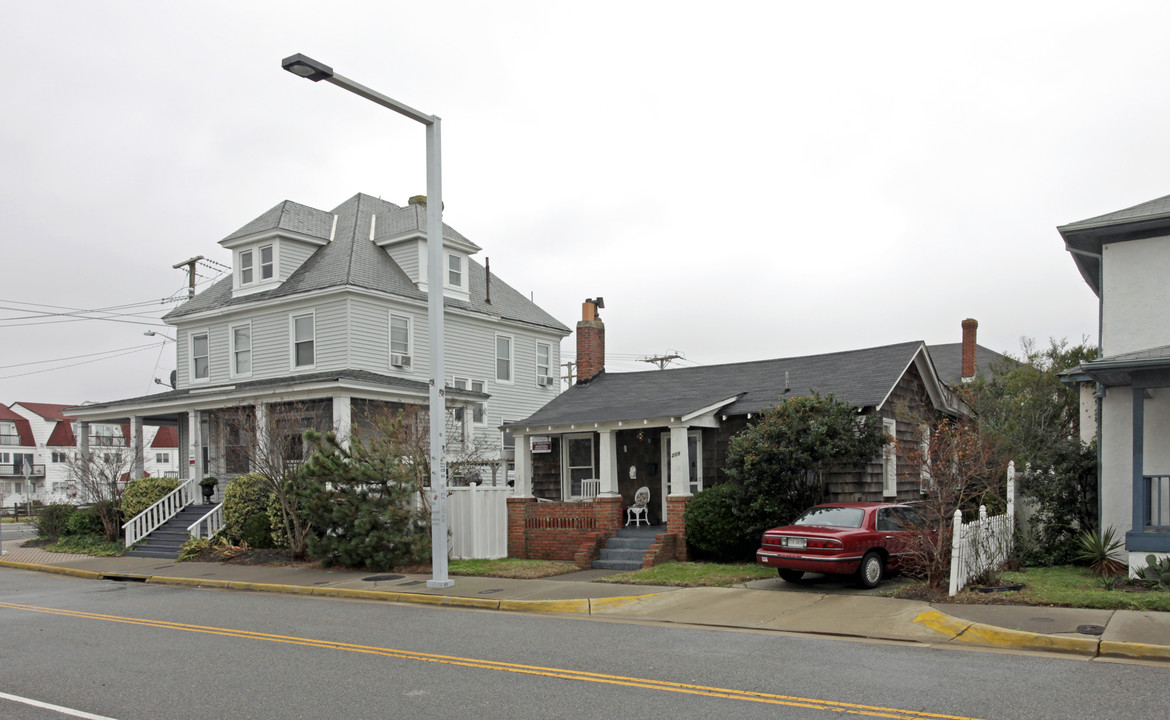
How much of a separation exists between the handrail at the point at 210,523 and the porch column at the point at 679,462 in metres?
12.3

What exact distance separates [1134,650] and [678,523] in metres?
9.66

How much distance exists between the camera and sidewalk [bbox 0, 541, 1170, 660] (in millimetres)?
9625

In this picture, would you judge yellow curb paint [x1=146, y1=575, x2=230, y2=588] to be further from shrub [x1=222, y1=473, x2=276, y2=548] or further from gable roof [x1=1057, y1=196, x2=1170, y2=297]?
gable roof [x1=1057, y1=196, x2=1170, y2=297]

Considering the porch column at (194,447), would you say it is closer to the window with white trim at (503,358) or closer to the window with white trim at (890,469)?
the window with white trim at (503,358)

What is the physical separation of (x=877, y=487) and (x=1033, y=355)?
967 centimetres

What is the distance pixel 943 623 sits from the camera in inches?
416

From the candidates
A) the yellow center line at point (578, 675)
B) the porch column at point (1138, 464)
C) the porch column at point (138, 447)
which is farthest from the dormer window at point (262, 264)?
the porch column at point (1138, 464)

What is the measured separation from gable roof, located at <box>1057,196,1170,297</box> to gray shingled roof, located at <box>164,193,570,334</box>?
17.9 m

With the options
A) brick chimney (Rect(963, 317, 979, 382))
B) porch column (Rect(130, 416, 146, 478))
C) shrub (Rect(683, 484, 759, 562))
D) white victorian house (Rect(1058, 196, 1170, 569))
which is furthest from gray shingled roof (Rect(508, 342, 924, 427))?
brick chimney (Rect(963, 317, 979, 382))

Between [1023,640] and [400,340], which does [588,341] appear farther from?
[1023,640]

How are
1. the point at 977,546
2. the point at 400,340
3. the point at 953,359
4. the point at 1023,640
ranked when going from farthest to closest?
the point at 953,359 < the point at 400,340 < the point at 977,546 < the point at 1023,640

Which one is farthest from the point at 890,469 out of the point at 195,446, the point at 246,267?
the point at 246,267

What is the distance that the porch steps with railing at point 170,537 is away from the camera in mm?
23258

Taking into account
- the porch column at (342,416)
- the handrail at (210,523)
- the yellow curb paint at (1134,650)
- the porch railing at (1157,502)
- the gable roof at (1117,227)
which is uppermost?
the gable roof at (1117,227)
